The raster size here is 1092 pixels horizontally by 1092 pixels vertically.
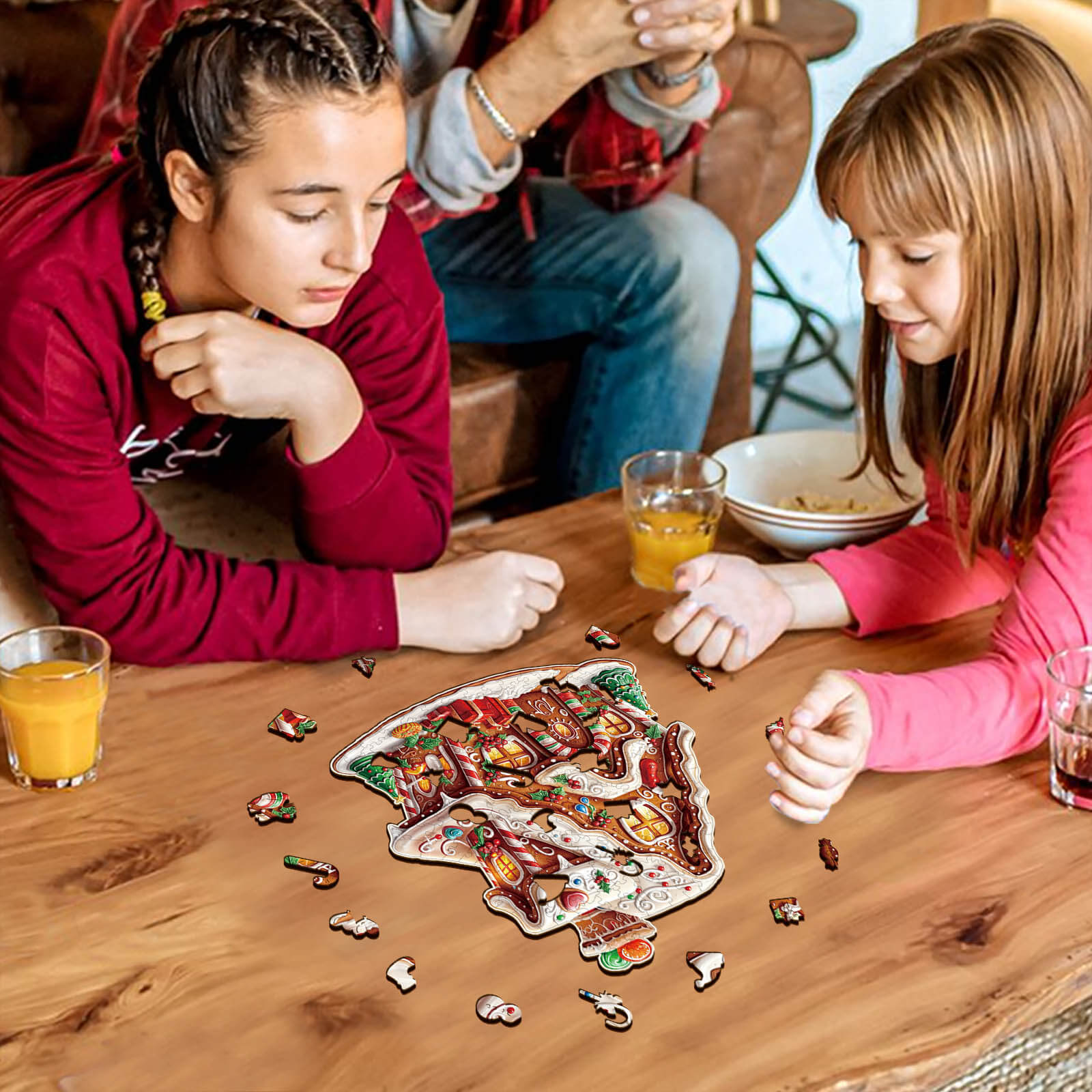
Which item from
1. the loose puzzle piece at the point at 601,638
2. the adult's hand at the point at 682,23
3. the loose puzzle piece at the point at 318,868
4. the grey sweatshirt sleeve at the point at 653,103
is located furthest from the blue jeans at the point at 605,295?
the loose puzzle piece at the point at 318,868

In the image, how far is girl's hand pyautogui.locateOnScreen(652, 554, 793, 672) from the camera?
1.46 meters

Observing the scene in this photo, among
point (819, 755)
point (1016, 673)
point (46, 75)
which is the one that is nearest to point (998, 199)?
point (1016, 673)

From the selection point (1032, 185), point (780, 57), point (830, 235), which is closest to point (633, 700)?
point (1032, 185)

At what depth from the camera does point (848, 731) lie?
125cm

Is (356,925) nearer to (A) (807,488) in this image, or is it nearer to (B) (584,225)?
(A) (807,488)

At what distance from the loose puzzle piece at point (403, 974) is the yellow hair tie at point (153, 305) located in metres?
0.70

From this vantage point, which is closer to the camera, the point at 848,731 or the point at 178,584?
the point at 848,731

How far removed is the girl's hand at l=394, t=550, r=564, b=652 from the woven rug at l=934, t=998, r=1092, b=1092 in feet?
1.83

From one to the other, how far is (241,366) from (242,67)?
0.88 feet

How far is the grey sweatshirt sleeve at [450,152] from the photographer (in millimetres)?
1893

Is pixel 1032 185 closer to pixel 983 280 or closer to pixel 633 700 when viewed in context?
pixel 983 280

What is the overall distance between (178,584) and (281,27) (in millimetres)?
511

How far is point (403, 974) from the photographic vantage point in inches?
42.4

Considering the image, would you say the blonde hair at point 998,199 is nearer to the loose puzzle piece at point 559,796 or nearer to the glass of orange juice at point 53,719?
the loose puzzle piece at point 559,796
